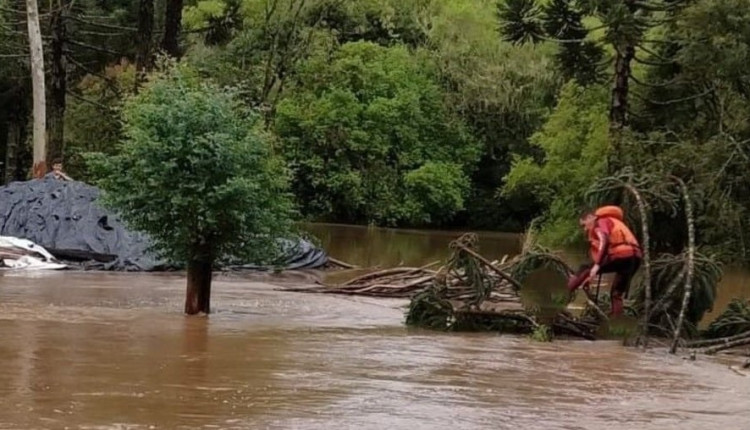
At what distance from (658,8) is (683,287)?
1412 centimetres

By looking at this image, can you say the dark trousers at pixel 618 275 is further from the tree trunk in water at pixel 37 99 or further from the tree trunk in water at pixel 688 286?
the tree trunk in water at pixel 37 99

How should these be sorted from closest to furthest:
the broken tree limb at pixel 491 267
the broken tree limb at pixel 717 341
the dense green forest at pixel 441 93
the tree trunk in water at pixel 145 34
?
the broken tree limb at pixel 717 341, the broken tree limb at pixel 491 267, the dense green forest at pixel 441 93, the tree trunk in water at pixel 145 34

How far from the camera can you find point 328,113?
5191 cm

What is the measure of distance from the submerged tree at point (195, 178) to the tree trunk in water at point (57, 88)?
21.1 m

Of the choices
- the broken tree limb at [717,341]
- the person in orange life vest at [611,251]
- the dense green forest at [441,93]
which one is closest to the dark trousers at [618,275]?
the person in orange life vest at [611,251]

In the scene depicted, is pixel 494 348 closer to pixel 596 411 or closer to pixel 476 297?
pixel 476 297

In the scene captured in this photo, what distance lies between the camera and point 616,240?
14.5 m

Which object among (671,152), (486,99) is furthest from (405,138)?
(671,152)

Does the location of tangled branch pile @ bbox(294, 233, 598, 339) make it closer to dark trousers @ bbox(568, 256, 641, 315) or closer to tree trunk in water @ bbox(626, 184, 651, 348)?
dark trousers @ bbox(568, 256, 641, 315)

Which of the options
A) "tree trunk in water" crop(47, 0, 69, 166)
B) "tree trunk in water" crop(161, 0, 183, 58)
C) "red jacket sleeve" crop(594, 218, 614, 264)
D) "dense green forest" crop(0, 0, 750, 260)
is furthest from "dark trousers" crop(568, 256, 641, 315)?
"tree trunk in water" crop(47, 0, 69, 166)

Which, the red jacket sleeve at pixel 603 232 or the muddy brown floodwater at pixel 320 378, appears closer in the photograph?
the muddy brown floodwater at pixel 320 378

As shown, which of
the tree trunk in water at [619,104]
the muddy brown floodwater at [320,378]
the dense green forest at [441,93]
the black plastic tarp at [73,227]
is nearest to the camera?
the muddy brown floodwater at [320,378]

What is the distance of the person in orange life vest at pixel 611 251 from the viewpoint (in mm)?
14422

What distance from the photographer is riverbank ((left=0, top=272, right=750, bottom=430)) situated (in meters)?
8.62
